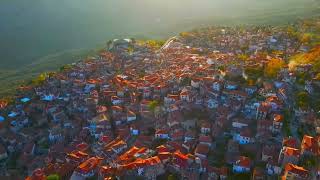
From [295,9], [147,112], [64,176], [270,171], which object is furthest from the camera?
[295,9]

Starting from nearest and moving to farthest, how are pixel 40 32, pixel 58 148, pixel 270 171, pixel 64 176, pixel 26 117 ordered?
pixel 270 171
pixel 64 176
pixel 58 148
pixel 26 117
pixel 40 32

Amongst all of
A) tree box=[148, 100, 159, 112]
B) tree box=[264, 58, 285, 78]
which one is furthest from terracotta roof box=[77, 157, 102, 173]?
tree box=[264, 58, 285, 78]

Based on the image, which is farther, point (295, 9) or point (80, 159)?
point (295, 9)

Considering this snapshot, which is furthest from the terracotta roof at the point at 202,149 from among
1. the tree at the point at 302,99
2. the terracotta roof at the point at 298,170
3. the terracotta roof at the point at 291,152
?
the tree at the point at 302,99

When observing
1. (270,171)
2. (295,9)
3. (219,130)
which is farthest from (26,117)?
(295,9)

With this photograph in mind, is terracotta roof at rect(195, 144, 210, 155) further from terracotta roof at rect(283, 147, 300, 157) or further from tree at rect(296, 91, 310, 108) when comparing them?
tree at rect(296, 91, 310, 108)

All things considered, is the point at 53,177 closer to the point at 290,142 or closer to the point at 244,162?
the point at 244,162

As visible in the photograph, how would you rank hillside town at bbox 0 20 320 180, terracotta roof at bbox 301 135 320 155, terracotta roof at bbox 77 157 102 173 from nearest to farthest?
terracotta roof at bbox 301 135 320 155
hillside town at bbox 0 20 320 180
terracotta roof at bbox 77 157 102 173

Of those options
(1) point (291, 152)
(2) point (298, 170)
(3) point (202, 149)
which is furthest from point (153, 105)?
(2) point (298, 170)

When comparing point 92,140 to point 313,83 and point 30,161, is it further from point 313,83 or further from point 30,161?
point 313,83
